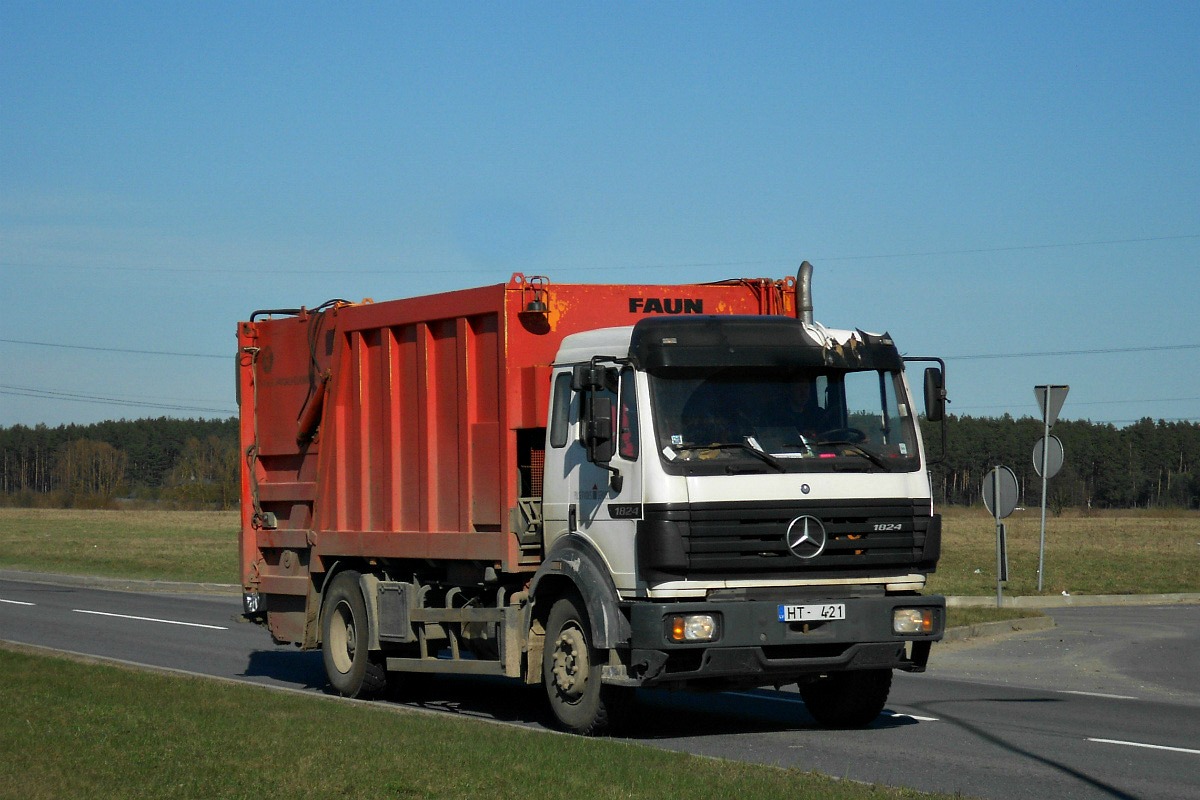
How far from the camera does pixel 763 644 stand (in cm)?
993

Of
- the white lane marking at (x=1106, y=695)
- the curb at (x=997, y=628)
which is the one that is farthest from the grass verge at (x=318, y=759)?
the curb at (x=997, y=628)

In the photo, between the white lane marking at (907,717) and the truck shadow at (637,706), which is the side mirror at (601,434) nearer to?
the truck shadow at (637,706)

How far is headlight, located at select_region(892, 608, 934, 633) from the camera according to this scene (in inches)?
404

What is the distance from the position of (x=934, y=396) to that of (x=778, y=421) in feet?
4.26

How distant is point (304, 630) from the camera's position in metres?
14.4

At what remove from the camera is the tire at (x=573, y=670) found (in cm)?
1047

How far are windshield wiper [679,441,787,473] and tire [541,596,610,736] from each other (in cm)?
152

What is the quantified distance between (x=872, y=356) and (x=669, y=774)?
12.5ft

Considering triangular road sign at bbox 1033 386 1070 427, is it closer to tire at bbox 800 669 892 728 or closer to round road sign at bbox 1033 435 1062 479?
round road sign at bbox 1033 435 1062 479

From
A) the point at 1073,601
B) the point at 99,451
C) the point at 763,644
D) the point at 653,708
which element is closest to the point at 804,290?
the point at 763,644

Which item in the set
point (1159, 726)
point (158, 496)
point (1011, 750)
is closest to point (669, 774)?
point (1011, 750)

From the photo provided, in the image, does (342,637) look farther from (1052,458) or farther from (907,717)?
(1052,458)

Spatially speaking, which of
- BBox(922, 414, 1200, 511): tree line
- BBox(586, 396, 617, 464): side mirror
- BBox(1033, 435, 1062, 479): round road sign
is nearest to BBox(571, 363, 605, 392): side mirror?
BBox(586, 396, 617, 464): side mirror

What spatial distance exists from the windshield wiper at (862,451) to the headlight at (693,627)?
1.42 metres
